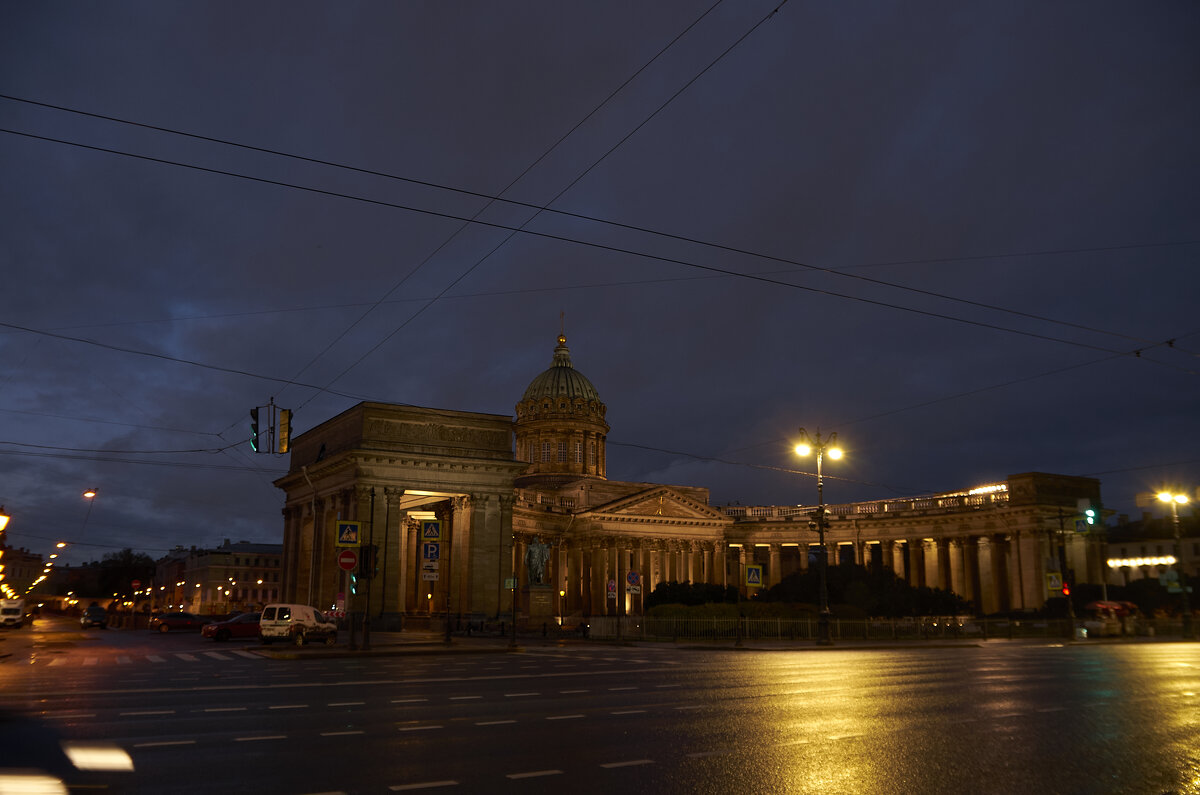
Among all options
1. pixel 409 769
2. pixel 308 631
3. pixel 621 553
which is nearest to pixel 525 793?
pixel 409 769

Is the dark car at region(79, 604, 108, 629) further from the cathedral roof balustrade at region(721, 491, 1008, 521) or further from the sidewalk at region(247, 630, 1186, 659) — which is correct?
the cathedral roof balustrade at region(721, 491, 1008, 521)

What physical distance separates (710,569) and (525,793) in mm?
85129

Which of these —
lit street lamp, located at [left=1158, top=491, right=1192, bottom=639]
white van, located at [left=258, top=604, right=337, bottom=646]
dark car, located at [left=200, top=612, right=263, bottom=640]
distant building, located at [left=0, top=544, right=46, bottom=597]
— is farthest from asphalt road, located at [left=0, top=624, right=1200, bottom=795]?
distant building, located at [left=0, top=544, right=46, bottom=597]

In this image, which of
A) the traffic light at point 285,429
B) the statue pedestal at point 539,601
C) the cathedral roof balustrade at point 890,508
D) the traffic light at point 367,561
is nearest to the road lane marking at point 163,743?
the traffic light at point 285,429

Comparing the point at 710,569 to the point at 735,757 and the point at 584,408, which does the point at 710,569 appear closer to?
the point at 584,408

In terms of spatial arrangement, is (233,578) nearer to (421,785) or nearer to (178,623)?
(178,623)

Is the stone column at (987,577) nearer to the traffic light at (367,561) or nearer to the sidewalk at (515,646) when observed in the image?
the sidewalk at (515,646)

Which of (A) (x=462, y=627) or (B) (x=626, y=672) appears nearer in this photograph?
(B) (x=626, y=672)

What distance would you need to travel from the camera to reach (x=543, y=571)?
62031 millimetres

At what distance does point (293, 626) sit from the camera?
39.4 meters

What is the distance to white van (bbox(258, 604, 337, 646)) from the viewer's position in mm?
39250

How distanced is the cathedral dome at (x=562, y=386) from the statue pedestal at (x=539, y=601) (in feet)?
137

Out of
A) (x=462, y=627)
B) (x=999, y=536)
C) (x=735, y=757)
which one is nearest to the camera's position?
(x=735, y=757)

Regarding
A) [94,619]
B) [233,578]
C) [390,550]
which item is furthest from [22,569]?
[390,550]
